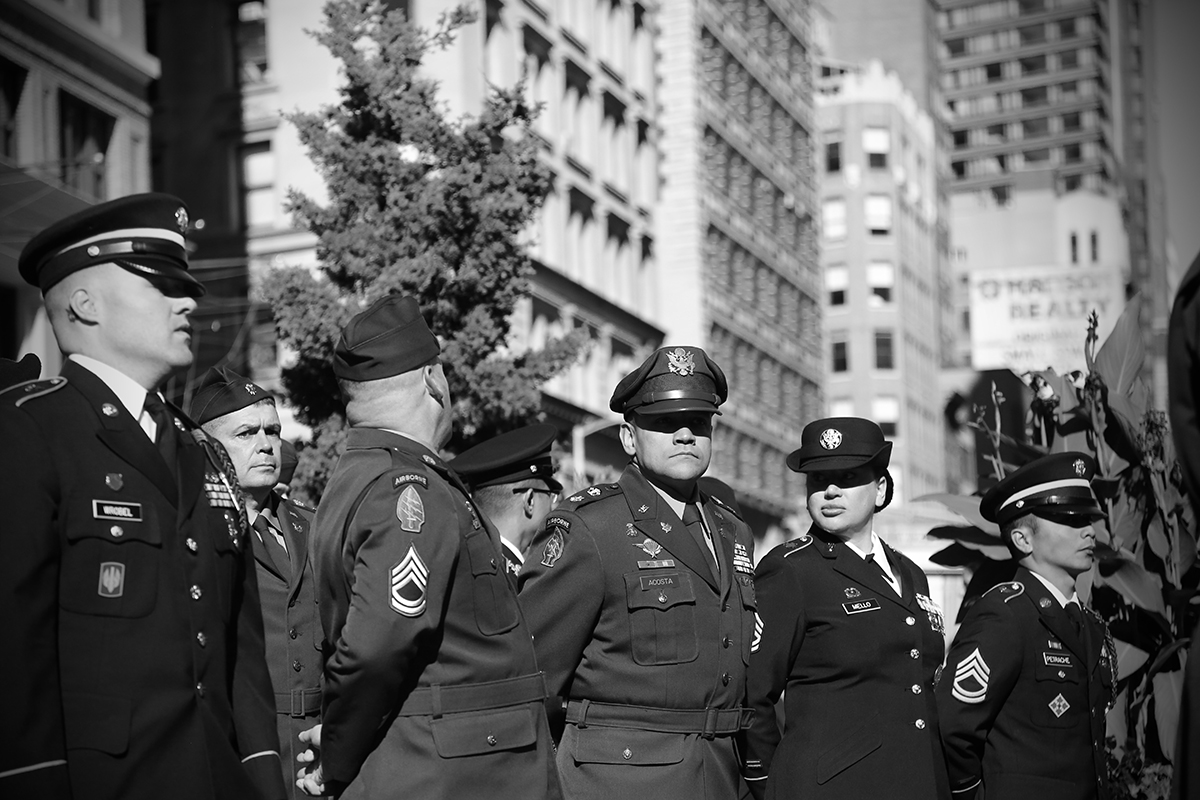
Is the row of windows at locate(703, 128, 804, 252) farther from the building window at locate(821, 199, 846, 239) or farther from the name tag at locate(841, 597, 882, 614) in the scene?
the name tag at locate(841, 597, 882, 614)

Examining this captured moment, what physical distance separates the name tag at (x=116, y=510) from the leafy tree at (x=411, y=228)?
1165 centimetres

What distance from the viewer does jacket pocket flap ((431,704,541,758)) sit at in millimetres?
5297

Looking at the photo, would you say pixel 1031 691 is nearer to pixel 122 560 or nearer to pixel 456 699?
pixel 456 699

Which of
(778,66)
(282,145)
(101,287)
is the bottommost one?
(101,287)

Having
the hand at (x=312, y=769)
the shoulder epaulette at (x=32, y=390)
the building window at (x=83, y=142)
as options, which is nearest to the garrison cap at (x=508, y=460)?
the hand at (x=312, y=769)

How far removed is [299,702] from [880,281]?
295 ft

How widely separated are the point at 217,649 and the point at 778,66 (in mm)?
71423

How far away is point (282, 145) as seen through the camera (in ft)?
135

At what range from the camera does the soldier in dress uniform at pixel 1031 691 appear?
716 cm

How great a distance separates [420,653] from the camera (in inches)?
209

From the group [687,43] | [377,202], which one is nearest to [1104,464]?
[377,202]

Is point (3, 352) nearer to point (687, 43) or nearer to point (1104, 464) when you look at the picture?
point (1104, 464)

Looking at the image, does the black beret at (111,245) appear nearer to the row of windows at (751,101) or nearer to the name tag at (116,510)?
the name tag at (116,510)

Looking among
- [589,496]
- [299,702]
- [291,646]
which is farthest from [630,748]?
[291,646]
